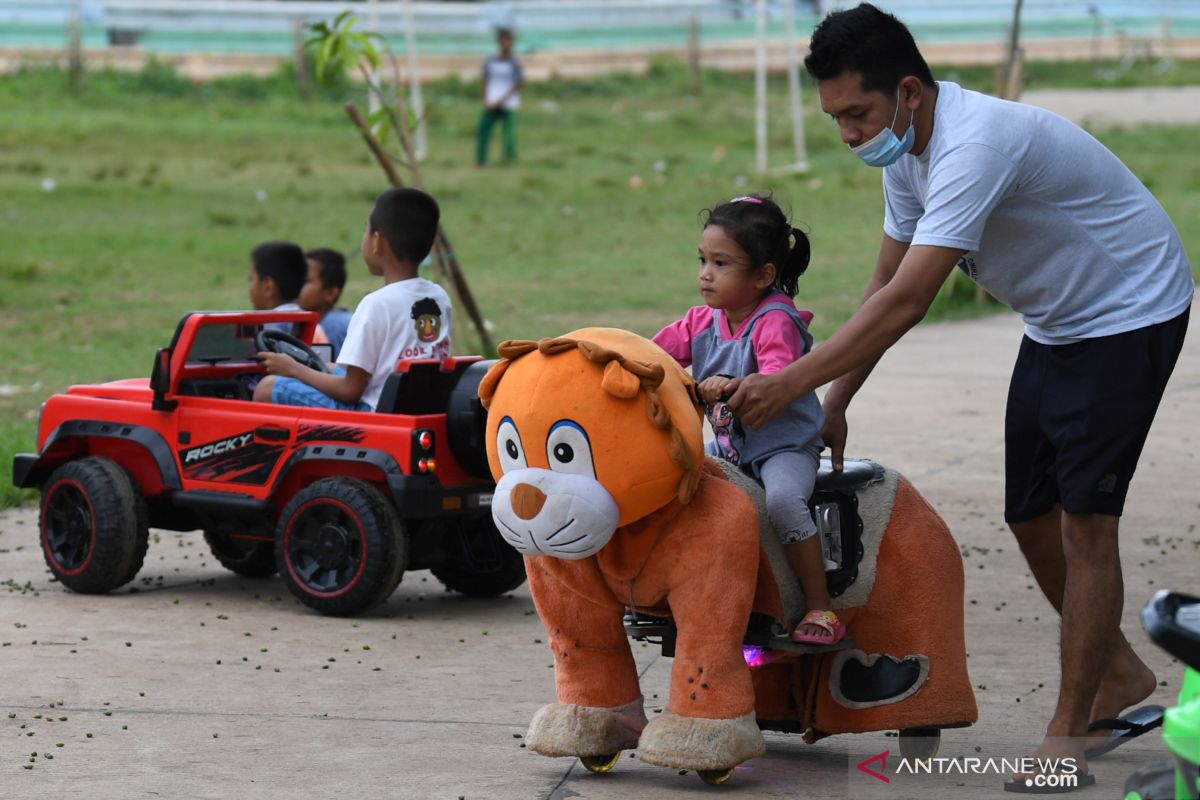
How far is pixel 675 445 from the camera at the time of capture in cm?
433

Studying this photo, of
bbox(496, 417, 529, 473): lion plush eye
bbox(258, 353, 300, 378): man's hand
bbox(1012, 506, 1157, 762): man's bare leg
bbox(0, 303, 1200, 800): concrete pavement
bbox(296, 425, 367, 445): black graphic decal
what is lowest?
bbox(0, 303, 1200, 800): concrete pavement

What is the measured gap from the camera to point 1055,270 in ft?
15.2

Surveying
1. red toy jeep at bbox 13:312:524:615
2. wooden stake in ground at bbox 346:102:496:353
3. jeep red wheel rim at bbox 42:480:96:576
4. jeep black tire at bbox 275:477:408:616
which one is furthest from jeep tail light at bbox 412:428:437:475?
wooden stake in ground at bbox 346:102:496:353

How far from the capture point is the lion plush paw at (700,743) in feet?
14.3

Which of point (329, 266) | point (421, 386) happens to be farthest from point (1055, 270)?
point (329, 266)

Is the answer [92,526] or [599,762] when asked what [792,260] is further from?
[92,526]

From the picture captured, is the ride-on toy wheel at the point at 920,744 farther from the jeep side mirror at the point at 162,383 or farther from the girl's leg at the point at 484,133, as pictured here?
the girl's leg at the point at 484,133

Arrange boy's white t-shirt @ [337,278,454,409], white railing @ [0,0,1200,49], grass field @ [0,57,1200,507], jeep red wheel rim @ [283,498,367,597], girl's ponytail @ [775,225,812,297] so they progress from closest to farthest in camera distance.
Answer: girl's ponytail @ [775,225,812,297] < jeep red wheel rim @ [283,498,367,597] < boy's white t-shirt @ [337,278,454,409] < grass field @ [0,57,1200,507] < white railing @ [0,0,1200,49]

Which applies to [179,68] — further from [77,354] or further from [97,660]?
[97,660]

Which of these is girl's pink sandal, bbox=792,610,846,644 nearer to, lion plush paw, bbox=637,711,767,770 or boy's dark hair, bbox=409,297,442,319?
lion plush paw, bbox=637,711,767,770

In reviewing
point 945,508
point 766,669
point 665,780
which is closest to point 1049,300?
point 766,669

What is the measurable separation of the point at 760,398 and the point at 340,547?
2.57 metres

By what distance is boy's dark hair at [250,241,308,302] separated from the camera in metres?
8.27

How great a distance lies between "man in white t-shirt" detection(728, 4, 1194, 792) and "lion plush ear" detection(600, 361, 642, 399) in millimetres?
427
